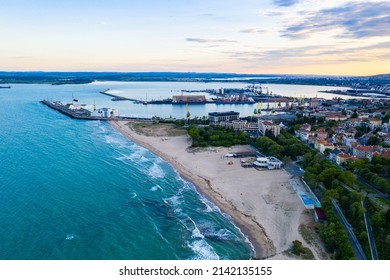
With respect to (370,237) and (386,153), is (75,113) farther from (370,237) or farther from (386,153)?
(370,237)

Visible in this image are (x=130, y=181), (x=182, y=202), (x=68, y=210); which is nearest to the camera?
(x=68, y=210)

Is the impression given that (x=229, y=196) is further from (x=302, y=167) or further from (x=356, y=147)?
(x=356, y=147)

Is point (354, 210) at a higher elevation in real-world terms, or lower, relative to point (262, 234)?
higher

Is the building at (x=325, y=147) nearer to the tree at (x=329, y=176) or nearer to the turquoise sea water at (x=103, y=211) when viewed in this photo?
the tree at (x=329, y=176)

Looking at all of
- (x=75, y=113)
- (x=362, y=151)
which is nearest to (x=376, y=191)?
(x=362, y=151)

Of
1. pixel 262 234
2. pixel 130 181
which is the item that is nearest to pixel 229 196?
pixel 262 234

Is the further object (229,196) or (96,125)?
(96,125)

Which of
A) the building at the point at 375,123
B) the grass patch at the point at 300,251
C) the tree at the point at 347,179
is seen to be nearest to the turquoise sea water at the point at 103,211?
the grass patch at the point at 300,251

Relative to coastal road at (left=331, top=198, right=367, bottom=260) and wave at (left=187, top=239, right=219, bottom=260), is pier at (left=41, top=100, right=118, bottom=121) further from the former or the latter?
coastal road at (left=331, top=198, right=367, bottom=260)
